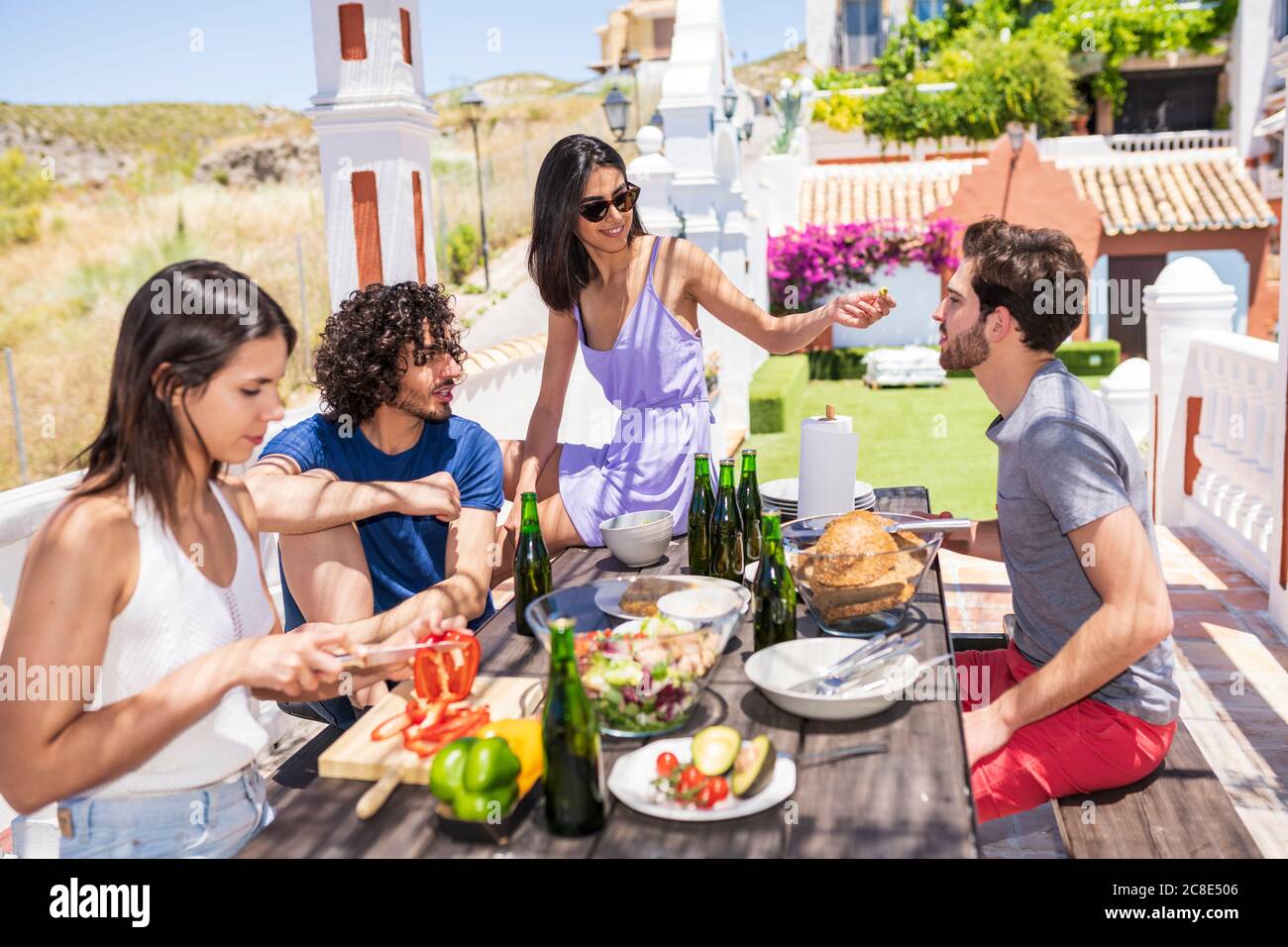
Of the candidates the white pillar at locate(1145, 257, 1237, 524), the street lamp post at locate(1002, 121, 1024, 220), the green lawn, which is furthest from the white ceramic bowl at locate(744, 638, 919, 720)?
the street lamp post at locate(1002, 121, 1024, 220)

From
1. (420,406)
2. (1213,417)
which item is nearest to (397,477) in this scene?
(420,406)

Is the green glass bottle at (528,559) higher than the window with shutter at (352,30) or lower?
lower

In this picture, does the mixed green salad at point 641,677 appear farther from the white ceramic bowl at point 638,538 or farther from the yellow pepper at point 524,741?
the white ceramic bowl at point 638,538

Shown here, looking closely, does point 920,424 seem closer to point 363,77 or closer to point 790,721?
point 363,77

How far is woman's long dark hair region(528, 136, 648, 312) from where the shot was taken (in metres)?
3.23

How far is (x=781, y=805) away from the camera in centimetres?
150

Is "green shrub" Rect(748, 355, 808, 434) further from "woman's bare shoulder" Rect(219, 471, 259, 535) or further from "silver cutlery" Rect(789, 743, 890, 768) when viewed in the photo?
"silver cutlery" Rect(789, 743, 890, 768)

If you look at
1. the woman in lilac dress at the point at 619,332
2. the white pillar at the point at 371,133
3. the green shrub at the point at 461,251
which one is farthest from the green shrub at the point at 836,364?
the woman in lilac dress at the point at 619,332

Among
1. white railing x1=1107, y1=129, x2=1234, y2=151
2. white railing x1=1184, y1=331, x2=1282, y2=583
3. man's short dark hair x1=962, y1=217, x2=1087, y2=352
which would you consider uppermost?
white railing x1=1107, y1=129, x2=1234, y2=151

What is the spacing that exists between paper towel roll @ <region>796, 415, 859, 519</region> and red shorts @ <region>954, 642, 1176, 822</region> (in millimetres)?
749

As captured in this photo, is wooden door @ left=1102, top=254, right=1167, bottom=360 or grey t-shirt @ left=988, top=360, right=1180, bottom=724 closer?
grey t-shirt @ left=988, top=360, right=1180, bottom=724

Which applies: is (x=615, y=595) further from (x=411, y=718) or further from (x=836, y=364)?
(x=836, y=364)

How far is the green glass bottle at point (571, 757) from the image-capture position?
1445 millimetres

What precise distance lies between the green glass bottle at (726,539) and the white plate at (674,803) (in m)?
0.93
